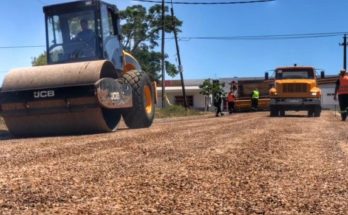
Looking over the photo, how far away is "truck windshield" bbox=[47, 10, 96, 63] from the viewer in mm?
12609

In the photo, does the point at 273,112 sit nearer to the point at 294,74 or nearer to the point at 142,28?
the point at 294,74

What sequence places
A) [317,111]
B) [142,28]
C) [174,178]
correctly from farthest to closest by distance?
[142,28], [317,111], [174,178]

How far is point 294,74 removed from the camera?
22906mm

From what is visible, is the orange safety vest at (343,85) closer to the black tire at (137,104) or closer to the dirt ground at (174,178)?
the black tire at (137,104)

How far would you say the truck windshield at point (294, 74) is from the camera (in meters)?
22.7

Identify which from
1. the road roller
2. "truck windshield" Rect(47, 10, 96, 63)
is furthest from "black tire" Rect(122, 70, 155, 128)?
"truck windshield" Rect(47, 10, 96, 63)

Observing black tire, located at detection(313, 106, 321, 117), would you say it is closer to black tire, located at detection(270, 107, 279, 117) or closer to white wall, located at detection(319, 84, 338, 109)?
black tire, located at detection(270, 107, 279, 117)

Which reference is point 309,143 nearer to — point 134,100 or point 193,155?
point 193,155

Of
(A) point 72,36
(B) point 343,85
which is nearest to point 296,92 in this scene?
(B) point 343,85

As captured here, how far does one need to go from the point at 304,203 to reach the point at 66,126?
8005mm

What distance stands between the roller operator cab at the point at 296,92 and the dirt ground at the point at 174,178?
13.6 meters

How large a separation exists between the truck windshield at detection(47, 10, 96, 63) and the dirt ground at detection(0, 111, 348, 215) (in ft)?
15.7

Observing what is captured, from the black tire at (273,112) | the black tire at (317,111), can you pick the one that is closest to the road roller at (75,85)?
the black tire at (273,112)

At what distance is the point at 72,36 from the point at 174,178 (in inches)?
335
